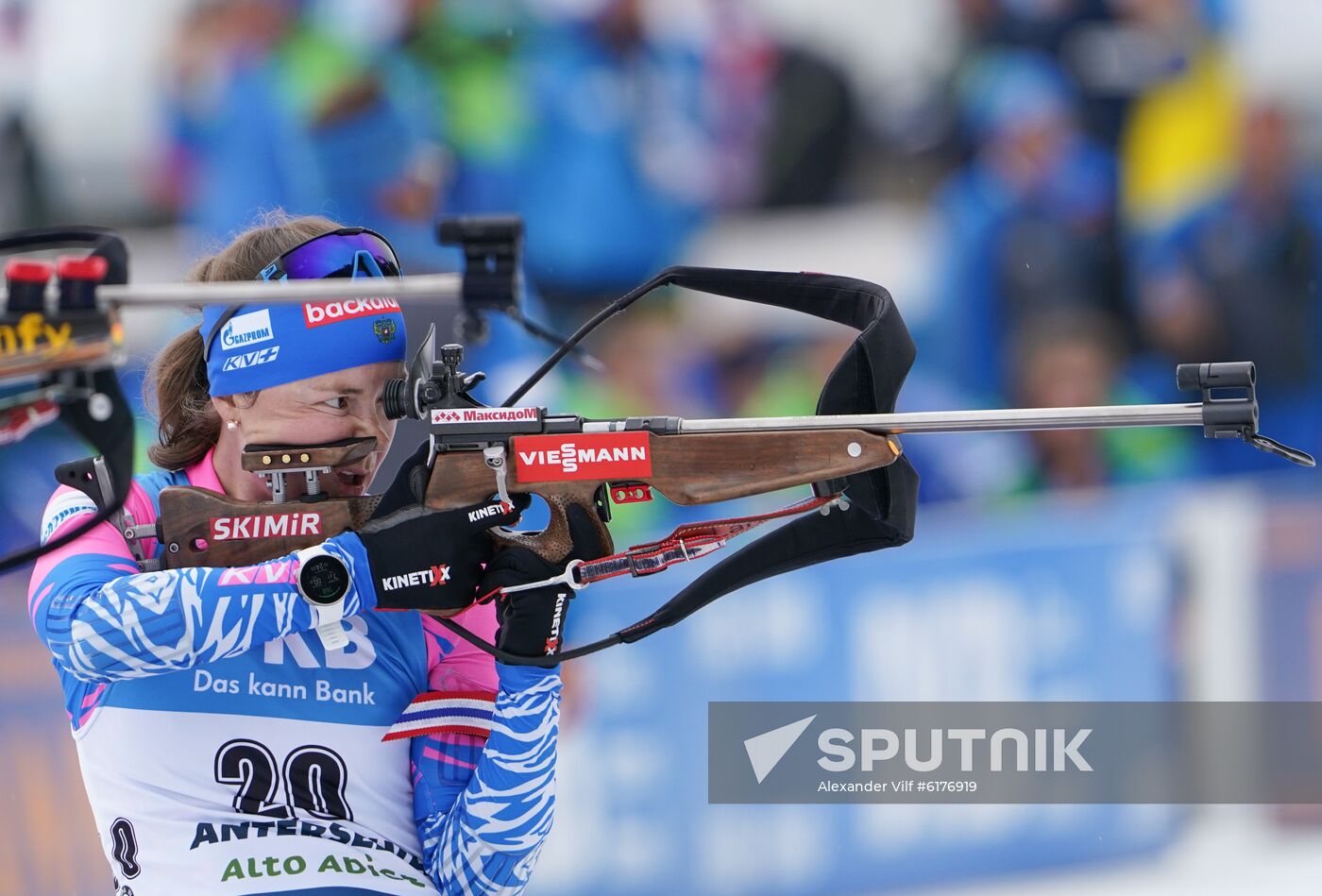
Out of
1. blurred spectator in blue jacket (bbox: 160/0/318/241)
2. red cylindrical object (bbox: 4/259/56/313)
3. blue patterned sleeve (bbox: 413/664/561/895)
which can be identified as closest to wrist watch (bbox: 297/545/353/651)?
blue patterned sleeve (bbox: 413/664/561/895)

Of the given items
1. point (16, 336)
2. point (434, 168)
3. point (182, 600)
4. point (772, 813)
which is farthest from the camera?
point (434, 168)

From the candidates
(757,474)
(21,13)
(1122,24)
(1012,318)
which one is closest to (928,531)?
(1012,318)

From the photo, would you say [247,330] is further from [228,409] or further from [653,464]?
[653,464]

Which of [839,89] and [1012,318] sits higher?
[839,89]

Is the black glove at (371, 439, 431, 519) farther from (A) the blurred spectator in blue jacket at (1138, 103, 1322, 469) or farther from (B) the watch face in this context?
(A) the blurred spectator in blue jacket at (1138, 103, 1322, 469)

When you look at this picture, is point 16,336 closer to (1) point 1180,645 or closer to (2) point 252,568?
(2) point 252,568

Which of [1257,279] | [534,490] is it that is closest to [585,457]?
[534,490]

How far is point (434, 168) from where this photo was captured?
3713 mm

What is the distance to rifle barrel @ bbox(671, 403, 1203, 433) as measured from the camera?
1.67 m

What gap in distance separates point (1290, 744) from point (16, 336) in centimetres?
329

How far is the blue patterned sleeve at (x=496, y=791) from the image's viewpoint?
1725 mm

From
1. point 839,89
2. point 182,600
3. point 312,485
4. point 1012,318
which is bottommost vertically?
point 182,600

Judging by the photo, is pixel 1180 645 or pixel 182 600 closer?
pixel 182 600

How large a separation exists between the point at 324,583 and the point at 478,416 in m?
0.27
